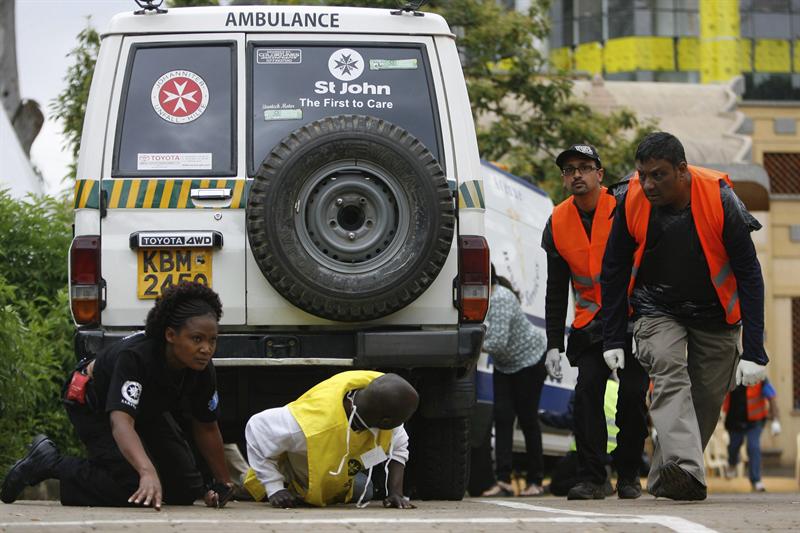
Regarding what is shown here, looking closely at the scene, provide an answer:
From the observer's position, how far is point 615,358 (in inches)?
323

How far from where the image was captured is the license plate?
809cm

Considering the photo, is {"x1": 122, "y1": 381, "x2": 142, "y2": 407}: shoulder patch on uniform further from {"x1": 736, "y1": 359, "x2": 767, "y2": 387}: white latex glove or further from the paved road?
{"x1": 736, "y1": 359, "x2": 767, "y2": 387}: white latex glove

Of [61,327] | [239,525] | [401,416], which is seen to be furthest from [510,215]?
[239,525]

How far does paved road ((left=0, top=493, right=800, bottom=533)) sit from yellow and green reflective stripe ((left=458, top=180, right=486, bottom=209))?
4.97 feet

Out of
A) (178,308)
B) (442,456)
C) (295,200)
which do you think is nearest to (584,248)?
(442,456)

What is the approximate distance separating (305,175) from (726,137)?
22.3 meters

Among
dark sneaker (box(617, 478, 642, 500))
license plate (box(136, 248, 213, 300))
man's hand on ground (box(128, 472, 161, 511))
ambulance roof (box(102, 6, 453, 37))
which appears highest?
ambulance roof (box(102, 6, 453, 37))

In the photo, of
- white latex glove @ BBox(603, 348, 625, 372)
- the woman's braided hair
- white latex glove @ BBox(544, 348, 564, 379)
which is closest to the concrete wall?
white latex glove @ BBox(544, 348, 564, 379)

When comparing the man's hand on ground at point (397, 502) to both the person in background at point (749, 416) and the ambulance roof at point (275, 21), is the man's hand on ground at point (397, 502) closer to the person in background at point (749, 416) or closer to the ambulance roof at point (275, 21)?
the ambulance roof at point (275, 21)

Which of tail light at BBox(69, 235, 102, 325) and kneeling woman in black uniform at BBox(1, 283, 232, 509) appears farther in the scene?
tail light at BBox(69, 235, 102, 325)

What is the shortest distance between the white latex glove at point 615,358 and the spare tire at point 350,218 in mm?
923

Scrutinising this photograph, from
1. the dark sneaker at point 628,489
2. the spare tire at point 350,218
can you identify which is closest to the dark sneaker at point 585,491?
the dark sneaker at point 628,489

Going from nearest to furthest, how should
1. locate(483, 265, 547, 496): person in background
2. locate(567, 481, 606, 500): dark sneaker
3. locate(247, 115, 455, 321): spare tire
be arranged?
locate(247, 115, 455, 321): spare tire
locate(567, 481, 606, 500): dark sneaker
locate(483, 265, 547, 496): person in background

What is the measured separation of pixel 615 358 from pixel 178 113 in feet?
7.66
